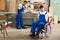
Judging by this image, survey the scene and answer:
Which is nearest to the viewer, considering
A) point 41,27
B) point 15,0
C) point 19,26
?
point 41,27

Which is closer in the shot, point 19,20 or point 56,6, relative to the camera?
point 19,20

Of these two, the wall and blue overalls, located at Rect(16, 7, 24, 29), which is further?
the wall

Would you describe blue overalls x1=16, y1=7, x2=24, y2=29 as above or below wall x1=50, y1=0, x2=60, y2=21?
below

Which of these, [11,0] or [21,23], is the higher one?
[11,0]

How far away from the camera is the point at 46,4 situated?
15320mm

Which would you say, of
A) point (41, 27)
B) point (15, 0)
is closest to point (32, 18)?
point (15, 0)

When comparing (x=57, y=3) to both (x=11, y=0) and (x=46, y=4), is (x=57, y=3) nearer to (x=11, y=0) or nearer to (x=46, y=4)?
(x=46, y=4)

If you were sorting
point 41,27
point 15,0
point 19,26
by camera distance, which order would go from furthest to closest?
point 15,0, point 19,26, point 41,27

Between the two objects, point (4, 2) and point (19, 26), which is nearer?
point (19, 26)

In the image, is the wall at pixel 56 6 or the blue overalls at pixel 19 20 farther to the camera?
the wall at pixel 56 6

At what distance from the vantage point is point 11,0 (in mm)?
14477

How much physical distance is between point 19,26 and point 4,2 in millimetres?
3095

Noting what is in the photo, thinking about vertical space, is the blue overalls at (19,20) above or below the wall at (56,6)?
below

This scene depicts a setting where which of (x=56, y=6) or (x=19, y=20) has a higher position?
(x=56, y=6)
